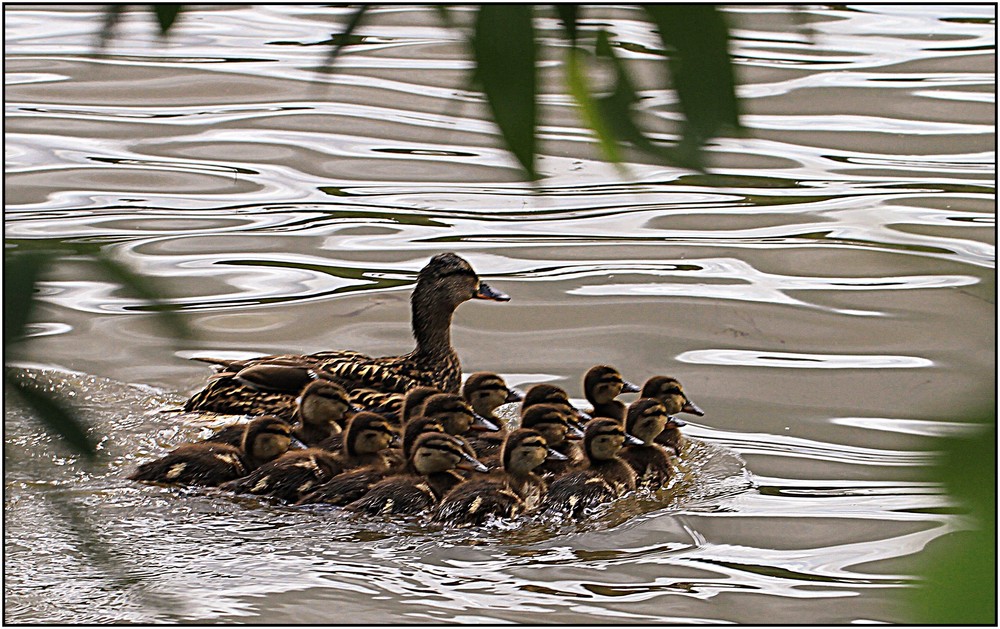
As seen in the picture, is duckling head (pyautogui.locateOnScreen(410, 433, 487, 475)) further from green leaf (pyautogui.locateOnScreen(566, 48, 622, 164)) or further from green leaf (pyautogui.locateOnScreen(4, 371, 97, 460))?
green leaf (pyautogui.locateOnScreen(566, 48, 622, 164))

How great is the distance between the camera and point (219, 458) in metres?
3.64

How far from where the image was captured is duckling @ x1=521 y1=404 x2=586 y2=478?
12.6ft

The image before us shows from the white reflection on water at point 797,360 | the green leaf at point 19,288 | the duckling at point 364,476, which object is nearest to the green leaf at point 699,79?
the green leaf at point 19,288

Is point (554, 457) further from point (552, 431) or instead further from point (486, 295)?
point (486, 295)

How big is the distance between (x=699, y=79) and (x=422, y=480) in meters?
3.09

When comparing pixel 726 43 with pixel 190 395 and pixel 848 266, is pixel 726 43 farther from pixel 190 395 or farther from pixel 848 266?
pixel 848 266

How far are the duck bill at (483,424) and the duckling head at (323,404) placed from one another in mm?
405

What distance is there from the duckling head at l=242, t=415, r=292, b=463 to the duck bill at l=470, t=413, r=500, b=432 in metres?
0.62

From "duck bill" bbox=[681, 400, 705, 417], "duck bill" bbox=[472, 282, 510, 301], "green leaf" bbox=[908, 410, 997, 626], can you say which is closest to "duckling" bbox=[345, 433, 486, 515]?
"duck bill" bbox=[681, 400, 705, 417]

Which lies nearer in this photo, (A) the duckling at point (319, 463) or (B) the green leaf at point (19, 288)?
(B) the green leaf at point (19, 288)

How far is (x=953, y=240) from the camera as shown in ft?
20.0

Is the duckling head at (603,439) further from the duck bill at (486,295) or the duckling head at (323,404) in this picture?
the duck bill at (486,295)

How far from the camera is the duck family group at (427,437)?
140 inches

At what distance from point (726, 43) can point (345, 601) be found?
271cm
